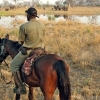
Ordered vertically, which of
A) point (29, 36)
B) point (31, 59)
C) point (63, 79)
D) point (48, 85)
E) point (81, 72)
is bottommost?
point (81, 72)

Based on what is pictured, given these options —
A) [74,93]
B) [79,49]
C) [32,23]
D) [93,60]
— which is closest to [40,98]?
[74,93]

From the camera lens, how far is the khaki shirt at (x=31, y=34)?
462 cm

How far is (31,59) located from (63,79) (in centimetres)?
80

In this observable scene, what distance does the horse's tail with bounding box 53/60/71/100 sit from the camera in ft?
13.0

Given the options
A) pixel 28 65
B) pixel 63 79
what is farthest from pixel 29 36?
pixel 63 79

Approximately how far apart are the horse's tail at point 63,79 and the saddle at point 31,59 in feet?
1.79

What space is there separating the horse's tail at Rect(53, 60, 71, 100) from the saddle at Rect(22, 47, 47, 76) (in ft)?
1.79

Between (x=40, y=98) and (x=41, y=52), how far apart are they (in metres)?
1.60

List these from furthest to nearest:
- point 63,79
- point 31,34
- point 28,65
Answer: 1. point 31,34
2. point 28,65
3. point 63,79

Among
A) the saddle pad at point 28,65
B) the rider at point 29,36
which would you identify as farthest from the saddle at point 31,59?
the rider at point 29,36

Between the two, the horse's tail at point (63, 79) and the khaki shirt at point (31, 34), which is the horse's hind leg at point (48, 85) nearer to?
the horse's tail at point (63, 79)

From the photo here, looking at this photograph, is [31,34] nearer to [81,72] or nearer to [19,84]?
[19,84]

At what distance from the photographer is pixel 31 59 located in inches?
175

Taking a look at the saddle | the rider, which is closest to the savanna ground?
the rider
